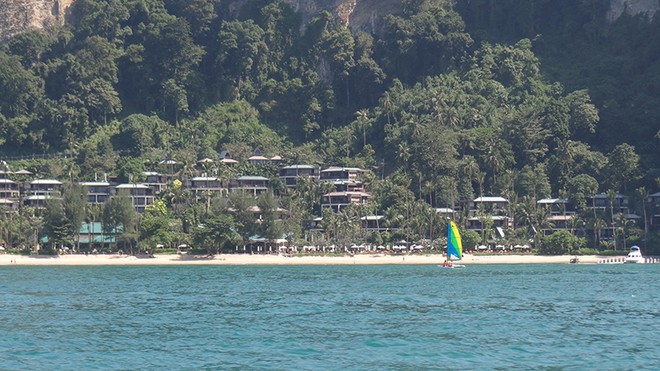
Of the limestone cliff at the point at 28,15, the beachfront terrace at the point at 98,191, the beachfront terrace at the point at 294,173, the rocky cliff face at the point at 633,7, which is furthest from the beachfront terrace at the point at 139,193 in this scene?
the rocky cliff face at the point at 633,7

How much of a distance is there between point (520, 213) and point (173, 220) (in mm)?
39778

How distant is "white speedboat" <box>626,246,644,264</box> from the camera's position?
4579 inches

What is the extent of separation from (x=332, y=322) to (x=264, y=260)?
64.1 metres

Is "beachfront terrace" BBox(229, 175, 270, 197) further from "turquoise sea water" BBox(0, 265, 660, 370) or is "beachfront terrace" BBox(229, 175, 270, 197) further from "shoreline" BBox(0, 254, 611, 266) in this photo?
"turquoise sea water" BBox(0, 265, 660, 370)

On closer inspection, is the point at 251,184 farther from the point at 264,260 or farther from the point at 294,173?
the point at 264,260

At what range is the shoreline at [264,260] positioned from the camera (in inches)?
4604

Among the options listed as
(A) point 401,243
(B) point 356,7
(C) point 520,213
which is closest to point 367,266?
(A) point 401,243

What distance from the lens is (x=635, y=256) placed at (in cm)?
11694

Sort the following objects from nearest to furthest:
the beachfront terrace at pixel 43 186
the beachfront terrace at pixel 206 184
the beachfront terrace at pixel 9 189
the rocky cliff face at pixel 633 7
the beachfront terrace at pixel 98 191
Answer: the beachfront terrace at pixel 206 184 → the beachfront terrace at pixel 43 186 → the beachfront terrace at pixel 98 191 → the beachfront terrace at pixel 9 189 → the rocky cliff face at pixel 633 7

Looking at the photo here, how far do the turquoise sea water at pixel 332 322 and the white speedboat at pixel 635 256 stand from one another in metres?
26.3

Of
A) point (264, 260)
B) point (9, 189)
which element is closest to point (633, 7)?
point (264, 260)

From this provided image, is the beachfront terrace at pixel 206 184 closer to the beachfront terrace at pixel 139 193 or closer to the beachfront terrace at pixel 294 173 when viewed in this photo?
the beachfront terrace at pixel 139 193

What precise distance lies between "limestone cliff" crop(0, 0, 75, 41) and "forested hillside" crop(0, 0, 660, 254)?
9.27 ft

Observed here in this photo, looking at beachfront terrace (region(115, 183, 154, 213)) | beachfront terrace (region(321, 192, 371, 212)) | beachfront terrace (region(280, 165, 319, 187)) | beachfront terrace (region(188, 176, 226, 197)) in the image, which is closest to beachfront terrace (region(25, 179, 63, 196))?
beachfront terrace (region(115, 183, 154, 213))
